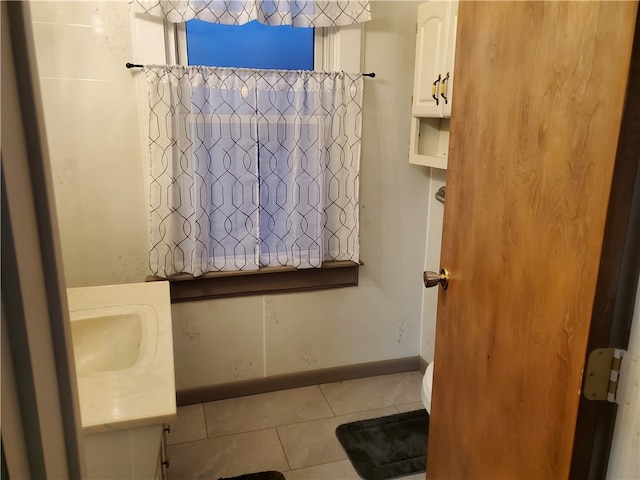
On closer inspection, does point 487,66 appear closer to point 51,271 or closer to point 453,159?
point 453,159

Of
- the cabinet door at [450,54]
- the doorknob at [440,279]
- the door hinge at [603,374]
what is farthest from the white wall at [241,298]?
Answer: the door hinge at [603,374]

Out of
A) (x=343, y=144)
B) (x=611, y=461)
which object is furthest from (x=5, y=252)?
(x=343, y=144)

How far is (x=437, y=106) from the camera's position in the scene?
82.7 inches

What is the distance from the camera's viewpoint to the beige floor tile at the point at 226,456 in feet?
6.63

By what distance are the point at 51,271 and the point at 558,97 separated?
87 cm

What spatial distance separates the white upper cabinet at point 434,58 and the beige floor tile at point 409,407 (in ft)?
4.65

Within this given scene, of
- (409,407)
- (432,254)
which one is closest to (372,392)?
(409,407)

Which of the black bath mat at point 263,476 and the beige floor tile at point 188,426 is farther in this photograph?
the beige floor tile at point 188,426

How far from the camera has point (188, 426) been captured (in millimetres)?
2314

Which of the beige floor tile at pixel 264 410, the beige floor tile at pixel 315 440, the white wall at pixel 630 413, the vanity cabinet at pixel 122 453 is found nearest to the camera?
the white wall at pixel 630 413

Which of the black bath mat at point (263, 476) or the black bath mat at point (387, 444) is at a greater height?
the black bath mat at point (387, 444)

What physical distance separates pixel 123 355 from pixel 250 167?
3.52 ft

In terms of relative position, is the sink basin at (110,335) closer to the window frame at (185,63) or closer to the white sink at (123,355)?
the white sink at (123,355)

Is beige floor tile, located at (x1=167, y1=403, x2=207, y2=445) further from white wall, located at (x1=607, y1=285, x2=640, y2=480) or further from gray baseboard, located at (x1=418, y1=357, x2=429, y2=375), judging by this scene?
white wall, located at (x1=607, y1=285, x2=640, y2=480)
